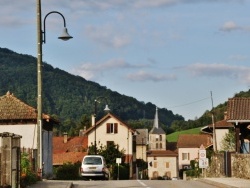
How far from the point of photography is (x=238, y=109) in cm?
4634

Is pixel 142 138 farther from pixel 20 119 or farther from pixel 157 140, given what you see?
pixel 20 119

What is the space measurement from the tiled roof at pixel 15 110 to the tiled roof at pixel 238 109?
15.9 metres

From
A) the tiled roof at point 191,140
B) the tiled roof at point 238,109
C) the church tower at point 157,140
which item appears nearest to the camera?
the tiled roof at point 238,109

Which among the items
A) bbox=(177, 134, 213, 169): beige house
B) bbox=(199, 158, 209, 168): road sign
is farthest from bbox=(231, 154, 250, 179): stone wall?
bbox=(177, 134, 213, 169): beige house

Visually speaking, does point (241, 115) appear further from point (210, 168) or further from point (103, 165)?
point (103, 165)

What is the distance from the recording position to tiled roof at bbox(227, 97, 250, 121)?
4519cm

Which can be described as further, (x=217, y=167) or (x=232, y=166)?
(x=217, y=167)

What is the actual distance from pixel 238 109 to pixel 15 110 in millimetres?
18958

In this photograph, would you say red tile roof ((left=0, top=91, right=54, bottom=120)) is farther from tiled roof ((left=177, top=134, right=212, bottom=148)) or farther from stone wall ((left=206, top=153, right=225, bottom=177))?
tiled roof ((left=177, top=134, right=212, bottom=148))

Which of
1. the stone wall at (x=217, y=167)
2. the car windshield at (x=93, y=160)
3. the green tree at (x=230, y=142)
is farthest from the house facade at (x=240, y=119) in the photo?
the green tree at (x=230, y=142)

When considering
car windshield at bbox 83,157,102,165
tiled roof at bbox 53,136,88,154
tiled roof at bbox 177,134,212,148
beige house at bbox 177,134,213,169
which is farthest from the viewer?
beige house at bbox 177,134,213,169

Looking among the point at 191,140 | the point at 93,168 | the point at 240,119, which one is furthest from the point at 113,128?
the point at 191,140

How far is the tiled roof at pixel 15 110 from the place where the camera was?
5675 cm

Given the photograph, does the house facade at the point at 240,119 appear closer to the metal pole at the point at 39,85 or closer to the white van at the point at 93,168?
the white van at the point at 93,168
